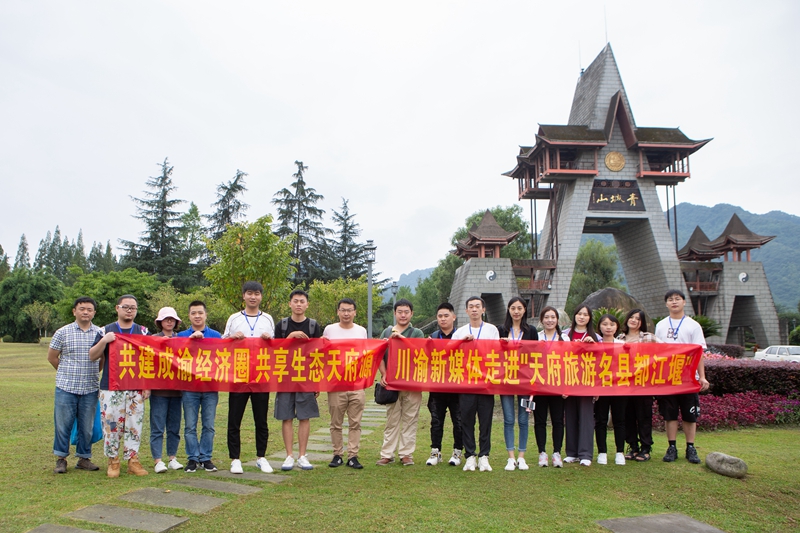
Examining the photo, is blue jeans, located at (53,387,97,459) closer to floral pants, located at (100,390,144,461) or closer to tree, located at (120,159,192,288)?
floral pants, located at (100,390,144,461)

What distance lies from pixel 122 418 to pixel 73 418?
18.5 inches

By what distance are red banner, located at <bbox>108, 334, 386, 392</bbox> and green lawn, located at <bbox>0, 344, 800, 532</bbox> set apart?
0.75 meters

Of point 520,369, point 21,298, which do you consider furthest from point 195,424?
point 21,298

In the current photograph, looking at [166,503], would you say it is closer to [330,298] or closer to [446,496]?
[446,496]

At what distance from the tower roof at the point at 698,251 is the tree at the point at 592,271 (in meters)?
9.88

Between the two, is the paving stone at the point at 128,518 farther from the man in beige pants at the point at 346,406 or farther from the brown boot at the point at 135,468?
the man in beige pants at the point at 346,406

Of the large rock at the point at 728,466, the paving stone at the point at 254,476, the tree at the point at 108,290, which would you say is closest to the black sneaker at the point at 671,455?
the large rock at the point at 728,466

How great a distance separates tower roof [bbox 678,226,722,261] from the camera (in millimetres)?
29969

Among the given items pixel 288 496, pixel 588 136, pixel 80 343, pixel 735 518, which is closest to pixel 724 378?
pixel 735 518

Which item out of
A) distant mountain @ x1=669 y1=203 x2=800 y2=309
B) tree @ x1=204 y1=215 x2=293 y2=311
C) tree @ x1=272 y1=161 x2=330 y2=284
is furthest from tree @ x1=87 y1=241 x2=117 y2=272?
distant mountain @ x1=669 y1=203 x2=800 y2=309

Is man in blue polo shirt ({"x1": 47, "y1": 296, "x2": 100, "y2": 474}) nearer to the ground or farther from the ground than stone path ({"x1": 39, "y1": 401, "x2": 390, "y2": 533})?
farther from the ground

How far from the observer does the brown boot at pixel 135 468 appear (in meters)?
4.59

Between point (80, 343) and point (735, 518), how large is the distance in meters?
5.27

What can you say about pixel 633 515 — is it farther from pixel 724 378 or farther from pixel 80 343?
pixel 724 378
